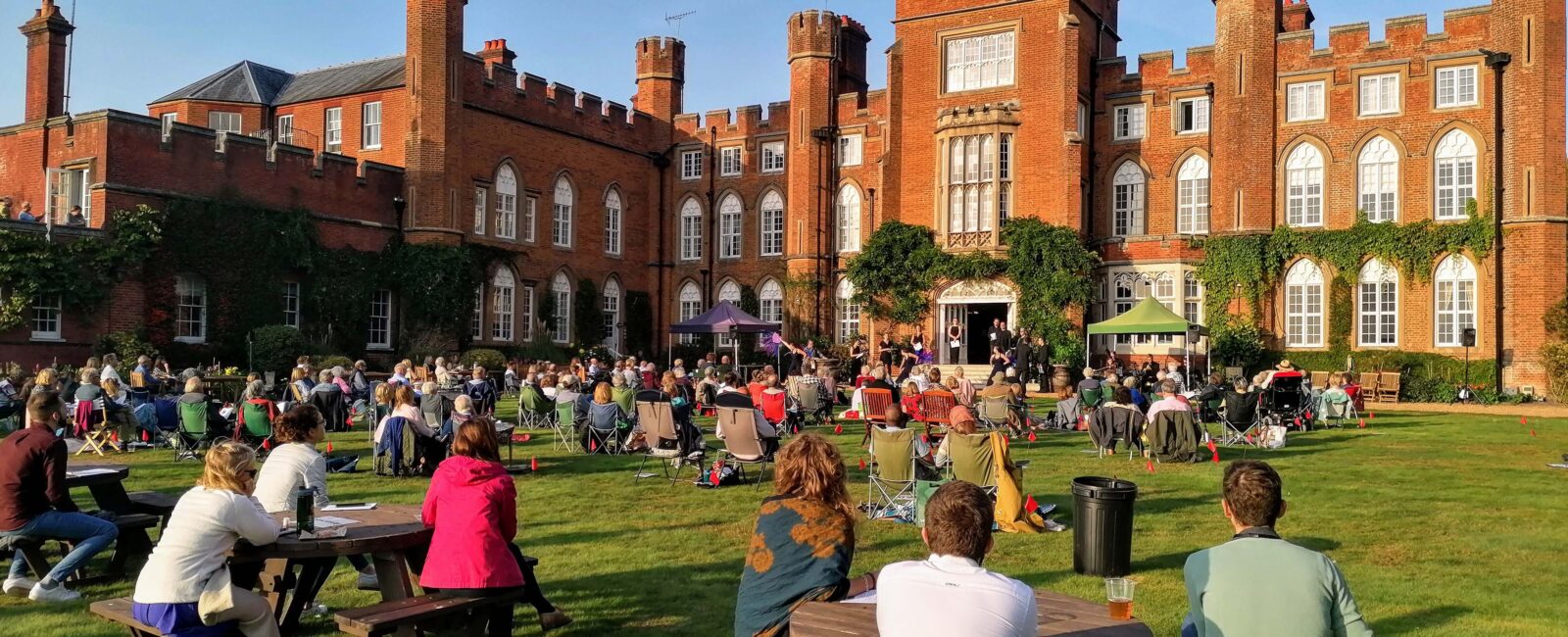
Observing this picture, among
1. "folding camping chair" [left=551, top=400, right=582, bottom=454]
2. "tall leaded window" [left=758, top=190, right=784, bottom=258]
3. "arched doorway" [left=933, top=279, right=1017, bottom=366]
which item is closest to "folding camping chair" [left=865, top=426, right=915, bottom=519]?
"folding camping chair" [left=551, top=400, right=582, bottom=454]

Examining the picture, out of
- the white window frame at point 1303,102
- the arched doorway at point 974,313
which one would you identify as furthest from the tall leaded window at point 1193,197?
the arched doorway at point 974,313

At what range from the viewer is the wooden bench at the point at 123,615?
4930 millimetres

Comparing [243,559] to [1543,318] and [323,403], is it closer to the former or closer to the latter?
[323,403]

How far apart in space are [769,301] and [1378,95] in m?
18.2

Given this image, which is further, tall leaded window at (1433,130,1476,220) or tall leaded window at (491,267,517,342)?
tall leaded window at (491,267,517,342)

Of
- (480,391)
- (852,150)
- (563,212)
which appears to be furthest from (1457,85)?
(563,212)

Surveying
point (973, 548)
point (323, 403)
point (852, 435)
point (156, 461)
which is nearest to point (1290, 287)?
point (852, 435)

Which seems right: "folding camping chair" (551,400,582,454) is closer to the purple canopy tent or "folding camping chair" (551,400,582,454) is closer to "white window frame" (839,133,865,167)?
the purple canopy tent

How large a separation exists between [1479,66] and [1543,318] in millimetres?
6115

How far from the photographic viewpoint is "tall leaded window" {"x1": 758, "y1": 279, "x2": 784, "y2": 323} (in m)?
36.2

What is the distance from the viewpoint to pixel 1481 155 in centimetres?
2648

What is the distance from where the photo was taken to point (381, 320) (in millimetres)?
28797

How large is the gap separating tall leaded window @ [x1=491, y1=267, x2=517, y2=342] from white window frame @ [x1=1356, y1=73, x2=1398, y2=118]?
75.2 ft

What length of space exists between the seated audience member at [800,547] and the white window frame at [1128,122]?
92.0ft
